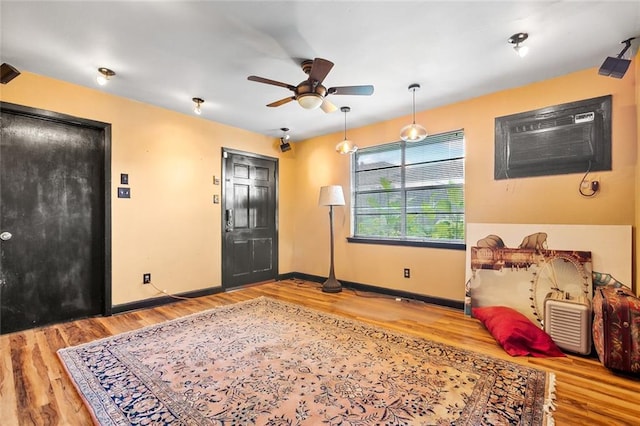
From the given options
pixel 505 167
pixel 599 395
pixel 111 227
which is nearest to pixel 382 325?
pixel 599 395

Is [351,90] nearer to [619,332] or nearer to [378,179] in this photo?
[378,179]

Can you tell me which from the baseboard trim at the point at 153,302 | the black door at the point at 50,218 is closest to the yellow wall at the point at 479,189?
the baseboard trim at the point at 153,302

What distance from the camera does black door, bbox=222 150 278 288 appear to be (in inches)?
180

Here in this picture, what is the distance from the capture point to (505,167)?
3264mm

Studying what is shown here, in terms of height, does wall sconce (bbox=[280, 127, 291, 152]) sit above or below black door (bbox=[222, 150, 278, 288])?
above

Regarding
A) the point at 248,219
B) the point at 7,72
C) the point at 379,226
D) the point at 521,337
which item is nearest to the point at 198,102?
the point at 7,72

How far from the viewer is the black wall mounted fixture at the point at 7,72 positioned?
246 cm

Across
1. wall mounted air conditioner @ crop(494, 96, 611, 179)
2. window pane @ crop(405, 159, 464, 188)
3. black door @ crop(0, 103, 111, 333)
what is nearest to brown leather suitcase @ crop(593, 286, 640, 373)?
wall mounted air conditioner @ crop(494, 96, 611, 179)

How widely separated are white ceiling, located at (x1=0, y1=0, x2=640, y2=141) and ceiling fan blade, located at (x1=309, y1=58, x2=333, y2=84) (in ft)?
0.85

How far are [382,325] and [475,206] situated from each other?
71.6 inches

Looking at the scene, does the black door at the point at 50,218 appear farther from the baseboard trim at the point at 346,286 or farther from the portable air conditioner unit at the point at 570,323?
the portable air conditioner unit at the point at 570,323

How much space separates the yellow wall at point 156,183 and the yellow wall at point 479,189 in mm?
1626

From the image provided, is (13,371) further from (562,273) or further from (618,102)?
(618,102)

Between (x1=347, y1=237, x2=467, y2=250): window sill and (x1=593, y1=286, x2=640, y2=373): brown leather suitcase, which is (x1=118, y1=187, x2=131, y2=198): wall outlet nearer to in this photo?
(x1=347, y1=237, x2=467, y2=250): window sill
